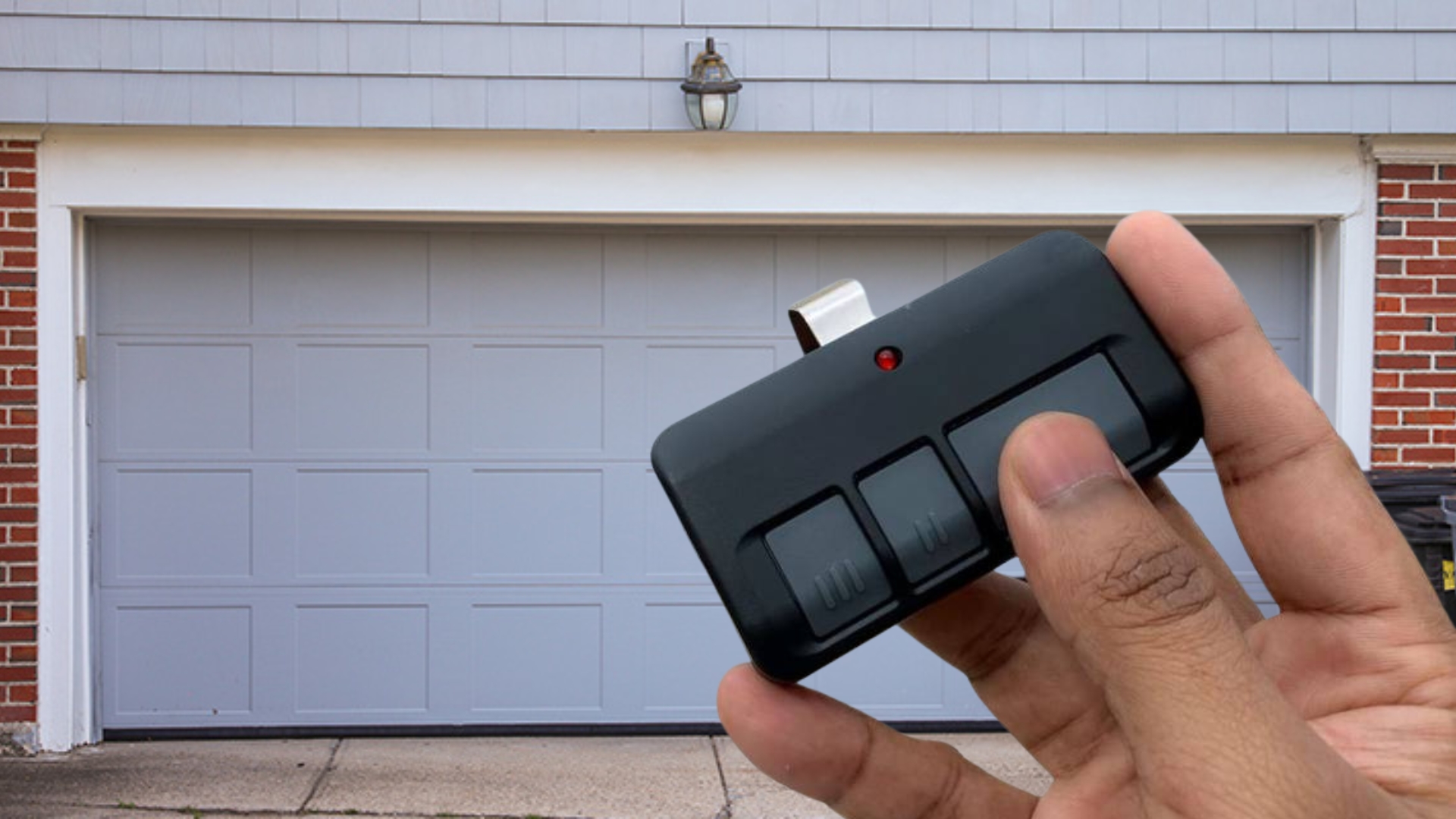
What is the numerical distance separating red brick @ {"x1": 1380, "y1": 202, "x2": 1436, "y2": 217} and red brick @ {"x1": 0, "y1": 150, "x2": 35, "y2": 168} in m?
5.55

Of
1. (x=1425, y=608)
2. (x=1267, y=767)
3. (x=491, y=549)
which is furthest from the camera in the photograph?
(x=491, y=549)

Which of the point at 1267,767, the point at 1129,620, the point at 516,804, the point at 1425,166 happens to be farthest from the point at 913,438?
the point at 1425,166

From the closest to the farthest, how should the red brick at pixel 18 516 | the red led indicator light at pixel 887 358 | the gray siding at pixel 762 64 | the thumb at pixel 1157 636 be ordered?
the thumb at pixel 1157 636, the red led indicator light at pixel 887 358, the gray siding at pixel 762 64, the red brick at pixel 18 516

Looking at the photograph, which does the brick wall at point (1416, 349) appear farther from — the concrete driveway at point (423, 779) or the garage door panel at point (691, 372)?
the garage door panel at point (691, 372)

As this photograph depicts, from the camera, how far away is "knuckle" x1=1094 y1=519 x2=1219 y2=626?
1192 mm

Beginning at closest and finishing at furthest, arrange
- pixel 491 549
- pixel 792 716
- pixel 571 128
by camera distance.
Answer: pixel 792 716, pixel 571 128, pixel 491 549

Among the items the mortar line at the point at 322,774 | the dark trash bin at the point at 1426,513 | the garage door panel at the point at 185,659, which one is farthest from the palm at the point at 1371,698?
the garage door panel at the point at 185,659

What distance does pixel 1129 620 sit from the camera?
1.20 metres

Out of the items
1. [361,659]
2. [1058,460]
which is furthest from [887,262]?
[1058,460]

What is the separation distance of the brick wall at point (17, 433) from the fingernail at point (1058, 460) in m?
5.87

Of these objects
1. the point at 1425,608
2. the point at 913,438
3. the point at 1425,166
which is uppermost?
the point at 1425,166

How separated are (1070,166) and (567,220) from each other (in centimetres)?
213

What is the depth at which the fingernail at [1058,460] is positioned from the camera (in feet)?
4.00

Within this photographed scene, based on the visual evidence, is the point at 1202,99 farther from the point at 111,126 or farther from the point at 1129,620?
the point at 1129,620
